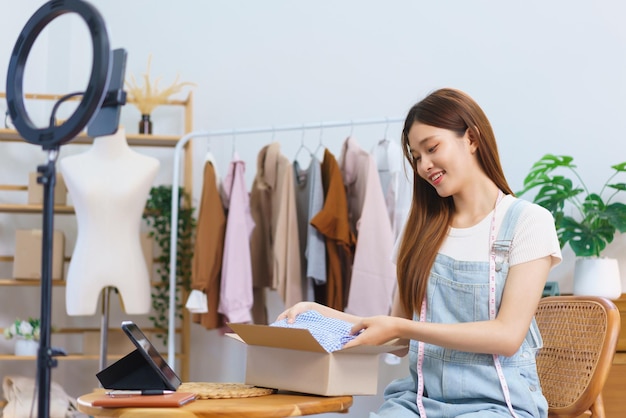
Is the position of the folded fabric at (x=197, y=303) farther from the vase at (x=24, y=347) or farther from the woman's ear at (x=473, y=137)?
the woman's ear at (x=473, y=137)

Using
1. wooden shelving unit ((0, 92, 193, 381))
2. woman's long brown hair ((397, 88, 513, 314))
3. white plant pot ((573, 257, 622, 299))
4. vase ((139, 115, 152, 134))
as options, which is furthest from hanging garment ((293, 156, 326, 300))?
woman's long brown hair ((397, 88, 513, 314))

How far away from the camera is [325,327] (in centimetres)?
162

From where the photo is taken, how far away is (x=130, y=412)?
53.9 inches

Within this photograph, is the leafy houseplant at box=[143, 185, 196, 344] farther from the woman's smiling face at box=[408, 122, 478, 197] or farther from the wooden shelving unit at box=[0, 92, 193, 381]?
the woman's smiling face at box=[408, 122, 478, 197]

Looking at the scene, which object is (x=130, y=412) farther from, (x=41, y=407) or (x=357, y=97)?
(x=357, y=97)

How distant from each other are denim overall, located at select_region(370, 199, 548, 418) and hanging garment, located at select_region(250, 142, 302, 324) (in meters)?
2.03

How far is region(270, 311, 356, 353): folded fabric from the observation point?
155cm

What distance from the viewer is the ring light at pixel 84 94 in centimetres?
115

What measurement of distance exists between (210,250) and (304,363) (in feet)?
7.83

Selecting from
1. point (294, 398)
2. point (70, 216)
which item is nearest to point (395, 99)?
point (70, 216)

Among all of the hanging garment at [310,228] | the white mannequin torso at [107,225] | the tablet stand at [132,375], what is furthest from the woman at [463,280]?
the white mannequin torso at [107,225]

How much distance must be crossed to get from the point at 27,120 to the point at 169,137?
3068 millimetres

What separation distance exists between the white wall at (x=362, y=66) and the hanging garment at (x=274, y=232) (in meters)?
0.55

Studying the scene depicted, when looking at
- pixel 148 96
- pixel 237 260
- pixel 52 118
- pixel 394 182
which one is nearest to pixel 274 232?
pixel 237 260
